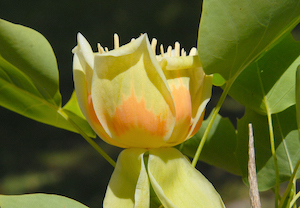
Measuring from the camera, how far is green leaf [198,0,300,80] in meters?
0.19

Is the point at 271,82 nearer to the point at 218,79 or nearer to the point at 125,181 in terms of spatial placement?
the point at 218,79

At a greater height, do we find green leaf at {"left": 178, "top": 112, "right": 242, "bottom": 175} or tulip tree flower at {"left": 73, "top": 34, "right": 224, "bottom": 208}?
tulip tree flower at {"left": 73, "top": 34, "right": 224, "bottom": 208}

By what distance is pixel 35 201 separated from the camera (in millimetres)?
207

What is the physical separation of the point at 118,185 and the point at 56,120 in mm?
133

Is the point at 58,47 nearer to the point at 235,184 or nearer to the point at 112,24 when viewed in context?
the point at 112,24

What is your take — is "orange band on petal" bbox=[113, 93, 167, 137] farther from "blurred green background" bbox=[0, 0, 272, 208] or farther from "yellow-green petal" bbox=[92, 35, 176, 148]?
"blurred green background" bbox=[0, 0, 272, 208]

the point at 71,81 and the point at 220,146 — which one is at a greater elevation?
the point at 220,146

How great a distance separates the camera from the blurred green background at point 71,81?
135 cm

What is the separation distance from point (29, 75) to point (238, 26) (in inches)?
6.7

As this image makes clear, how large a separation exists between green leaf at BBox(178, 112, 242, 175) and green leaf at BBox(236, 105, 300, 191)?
0.09 ft

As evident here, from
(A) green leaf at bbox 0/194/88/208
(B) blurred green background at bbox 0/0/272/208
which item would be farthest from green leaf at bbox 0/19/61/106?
(B) blurred green background at bbox 0/0/272/208

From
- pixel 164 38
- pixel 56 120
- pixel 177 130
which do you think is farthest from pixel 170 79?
pixel 164 38

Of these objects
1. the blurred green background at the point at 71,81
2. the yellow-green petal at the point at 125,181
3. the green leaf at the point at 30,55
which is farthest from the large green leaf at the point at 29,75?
the blurred green background at the point at 71,81

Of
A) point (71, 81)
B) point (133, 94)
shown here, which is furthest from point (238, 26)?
point (71, 81)
